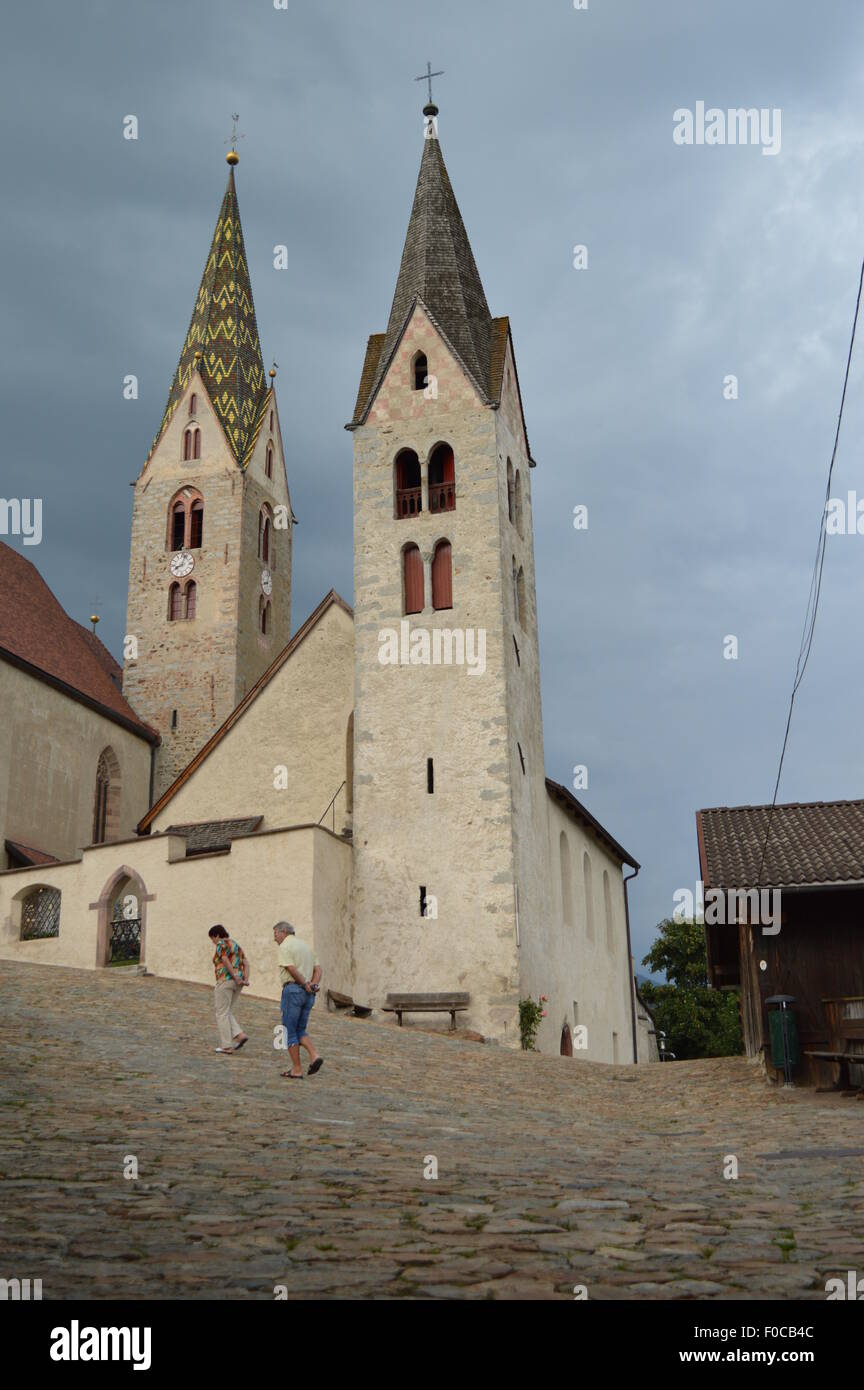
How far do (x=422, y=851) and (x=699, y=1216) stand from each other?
20.8 m

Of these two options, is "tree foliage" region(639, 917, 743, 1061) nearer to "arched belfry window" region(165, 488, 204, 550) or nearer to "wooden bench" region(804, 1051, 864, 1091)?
"arched belfry window" region(165, 488, 204, 550)

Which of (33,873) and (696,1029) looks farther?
(696,1029)

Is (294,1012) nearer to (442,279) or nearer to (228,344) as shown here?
(442,279)

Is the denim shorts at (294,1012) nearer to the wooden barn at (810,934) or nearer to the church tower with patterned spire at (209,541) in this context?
the wooden barn at (810,934)

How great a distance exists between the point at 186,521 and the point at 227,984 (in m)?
33.9

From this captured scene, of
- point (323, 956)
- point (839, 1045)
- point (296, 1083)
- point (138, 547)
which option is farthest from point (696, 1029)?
point (296, 1083)

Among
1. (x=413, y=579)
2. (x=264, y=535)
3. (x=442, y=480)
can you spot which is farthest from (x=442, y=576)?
(x=264, y=535)

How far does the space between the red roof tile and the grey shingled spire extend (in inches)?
442

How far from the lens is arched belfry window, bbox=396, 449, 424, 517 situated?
100 ft

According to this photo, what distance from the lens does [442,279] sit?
32906 mm

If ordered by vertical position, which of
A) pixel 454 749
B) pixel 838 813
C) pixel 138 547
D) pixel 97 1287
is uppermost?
pixel 138 547

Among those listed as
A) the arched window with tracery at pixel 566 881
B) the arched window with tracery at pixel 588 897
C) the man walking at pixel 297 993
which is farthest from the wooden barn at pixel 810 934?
the arched window with tracery at pixel 588 897

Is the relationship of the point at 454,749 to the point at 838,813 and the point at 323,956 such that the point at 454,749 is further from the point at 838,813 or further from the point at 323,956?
the point at 838,813

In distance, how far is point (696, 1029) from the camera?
177ft
